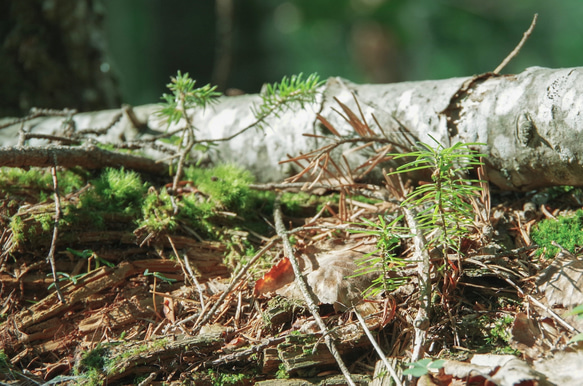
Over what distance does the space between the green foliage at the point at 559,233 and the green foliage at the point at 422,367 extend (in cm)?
78

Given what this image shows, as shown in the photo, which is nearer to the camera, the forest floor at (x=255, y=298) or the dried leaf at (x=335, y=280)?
the forest floor at (x=255, y=298)

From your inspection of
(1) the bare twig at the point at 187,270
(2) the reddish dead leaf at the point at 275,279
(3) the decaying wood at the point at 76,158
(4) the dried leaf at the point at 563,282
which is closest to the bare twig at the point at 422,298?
(4) the dried leaf at the point at 563,282

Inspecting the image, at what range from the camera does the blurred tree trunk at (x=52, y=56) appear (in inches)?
147

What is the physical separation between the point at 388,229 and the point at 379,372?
47cm

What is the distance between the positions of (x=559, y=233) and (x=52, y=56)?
415cm

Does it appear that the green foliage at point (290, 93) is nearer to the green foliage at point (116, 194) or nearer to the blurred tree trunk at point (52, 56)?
the green foliage at point (116, 194)

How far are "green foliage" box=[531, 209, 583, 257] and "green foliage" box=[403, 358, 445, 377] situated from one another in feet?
2.57

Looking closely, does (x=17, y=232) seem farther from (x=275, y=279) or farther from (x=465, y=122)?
(x=465, y=122)

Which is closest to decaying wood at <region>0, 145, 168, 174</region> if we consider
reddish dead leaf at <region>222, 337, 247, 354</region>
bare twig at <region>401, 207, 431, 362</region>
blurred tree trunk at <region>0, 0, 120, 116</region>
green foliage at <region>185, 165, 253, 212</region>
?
green foliage at <region>185, 165, 253, 212</region>

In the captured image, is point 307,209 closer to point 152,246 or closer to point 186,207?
point 186,207

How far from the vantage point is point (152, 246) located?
6.81ft

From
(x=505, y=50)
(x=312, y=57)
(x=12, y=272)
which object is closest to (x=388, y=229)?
(x=12, y=272)

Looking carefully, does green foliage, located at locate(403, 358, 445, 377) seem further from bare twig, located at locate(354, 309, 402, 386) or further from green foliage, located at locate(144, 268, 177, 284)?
green foliage, located at locate(144, 268, 177, 284)

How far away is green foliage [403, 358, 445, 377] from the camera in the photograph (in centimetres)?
120
